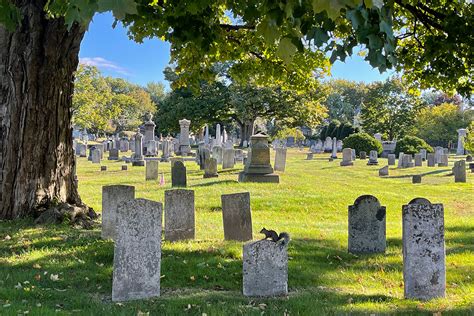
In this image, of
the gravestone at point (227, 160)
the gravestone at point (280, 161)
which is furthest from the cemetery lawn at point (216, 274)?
the gravestone at point (227, 160)

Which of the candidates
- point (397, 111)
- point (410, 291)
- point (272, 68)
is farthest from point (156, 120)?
point (410, 291)

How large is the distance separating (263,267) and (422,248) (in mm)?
1892

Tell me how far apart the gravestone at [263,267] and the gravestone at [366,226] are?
258cm

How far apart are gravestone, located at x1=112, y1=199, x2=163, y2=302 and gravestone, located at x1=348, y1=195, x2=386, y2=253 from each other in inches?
143

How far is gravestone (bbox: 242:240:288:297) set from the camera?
5.82 m

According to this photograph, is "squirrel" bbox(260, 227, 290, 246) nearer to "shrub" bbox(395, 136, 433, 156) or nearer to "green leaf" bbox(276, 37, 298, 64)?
"green leaf" bbox(276, 37, 298, 64)

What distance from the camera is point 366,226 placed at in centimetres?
814

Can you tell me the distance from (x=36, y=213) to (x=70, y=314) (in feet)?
15.9

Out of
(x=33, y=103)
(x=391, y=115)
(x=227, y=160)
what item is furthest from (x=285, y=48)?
(x=391, y=115)

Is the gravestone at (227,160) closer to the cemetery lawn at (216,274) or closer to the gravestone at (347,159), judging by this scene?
the gravestone at (347,159)

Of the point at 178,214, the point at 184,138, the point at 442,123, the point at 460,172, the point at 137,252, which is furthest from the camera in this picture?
the point at 442,123

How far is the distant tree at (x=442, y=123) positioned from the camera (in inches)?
2488

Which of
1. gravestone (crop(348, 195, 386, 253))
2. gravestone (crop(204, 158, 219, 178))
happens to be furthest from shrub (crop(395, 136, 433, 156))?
gravestone (crop(348, 195, 386, 253))

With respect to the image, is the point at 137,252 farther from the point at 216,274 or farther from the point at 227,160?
the point at 227,160
